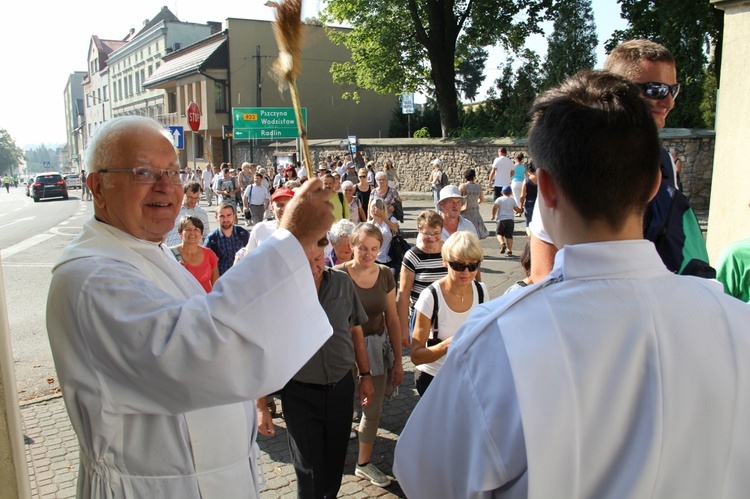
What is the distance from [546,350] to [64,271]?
1392mm

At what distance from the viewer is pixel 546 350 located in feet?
3.60

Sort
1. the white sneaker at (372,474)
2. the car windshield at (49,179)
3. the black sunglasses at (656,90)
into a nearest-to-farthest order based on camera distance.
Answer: the black sunglasses at (656,90)
the white sneaker at (372,474)
the car windshield at (49,179)


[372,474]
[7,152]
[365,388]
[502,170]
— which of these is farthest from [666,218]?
[7,152]

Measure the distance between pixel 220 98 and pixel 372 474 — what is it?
1614 inches

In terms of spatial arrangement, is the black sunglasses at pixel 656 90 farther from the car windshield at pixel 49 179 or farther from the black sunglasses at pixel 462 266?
the car windshield at pixel 49 179

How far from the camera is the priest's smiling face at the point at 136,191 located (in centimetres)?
199

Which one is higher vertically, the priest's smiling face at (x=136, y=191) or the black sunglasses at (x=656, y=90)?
the black sunglasses at (x=656, y=90)

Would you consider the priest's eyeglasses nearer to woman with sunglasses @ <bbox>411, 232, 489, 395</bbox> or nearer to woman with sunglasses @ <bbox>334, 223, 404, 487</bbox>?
woman with sunglasses @ <bbox>411, 232, 489, 395</bbox>

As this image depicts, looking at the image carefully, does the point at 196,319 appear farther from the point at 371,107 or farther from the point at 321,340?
the point at 371,107

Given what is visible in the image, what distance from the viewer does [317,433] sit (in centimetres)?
365

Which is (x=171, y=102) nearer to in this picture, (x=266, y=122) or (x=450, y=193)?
(x=266, y=122)

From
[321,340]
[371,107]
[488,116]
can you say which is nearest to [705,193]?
[488,116]

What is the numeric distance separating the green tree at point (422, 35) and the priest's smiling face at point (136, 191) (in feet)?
87.3

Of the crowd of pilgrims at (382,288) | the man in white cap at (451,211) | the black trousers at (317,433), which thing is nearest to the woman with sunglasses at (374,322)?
the crowd of pilgrims at (382,288)
